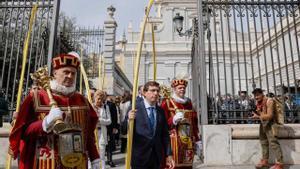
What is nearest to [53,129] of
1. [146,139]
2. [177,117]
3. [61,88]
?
[61,88]

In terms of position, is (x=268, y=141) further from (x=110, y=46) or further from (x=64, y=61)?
(x=110, y=46)

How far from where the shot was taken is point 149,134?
399 centimetres

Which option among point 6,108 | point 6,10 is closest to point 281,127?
point 6,108

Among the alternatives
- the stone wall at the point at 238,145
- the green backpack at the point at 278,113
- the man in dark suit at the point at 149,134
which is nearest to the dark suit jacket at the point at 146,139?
the man in dark suit at the point at 149,134

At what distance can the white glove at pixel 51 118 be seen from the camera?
108 inches

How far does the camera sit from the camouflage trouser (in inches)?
254

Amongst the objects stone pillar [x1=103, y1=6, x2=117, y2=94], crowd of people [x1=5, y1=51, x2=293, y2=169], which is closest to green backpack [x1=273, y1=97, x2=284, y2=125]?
crowd of people [x1=5, y1=51, x2=293, y2=169]

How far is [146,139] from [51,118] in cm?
151

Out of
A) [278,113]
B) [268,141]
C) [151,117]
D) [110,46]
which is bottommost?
[268,141]

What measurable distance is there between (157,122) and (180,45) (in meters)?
31.8

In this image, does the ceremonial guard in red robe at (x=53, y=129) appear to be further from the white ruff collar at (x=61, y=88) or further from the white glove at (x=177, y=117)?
the white glove at (x=177, y=117)

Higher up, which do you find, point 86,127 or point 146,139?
point 86,127

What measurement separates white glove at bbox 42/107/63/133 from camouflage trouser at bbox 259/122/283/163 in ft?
16.3

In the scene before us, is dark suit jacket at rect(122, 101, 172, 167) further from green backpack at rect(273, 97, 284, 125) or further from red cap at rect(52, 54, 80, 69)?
green backpack at rect(273, 97, 284, 125)
